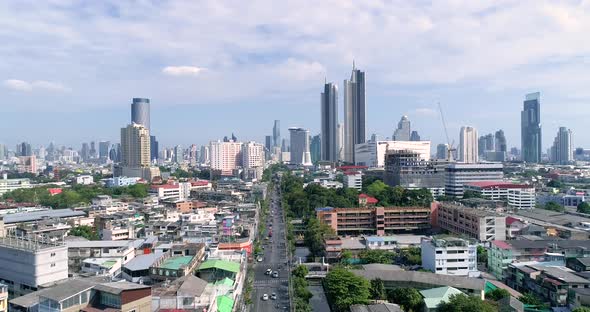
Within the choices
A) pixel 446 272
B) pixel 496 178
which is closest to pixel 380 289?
pixel 446 272

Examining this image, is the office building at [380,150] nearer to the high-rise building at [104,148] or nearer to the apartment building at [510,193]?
the apartment building at [510,193]

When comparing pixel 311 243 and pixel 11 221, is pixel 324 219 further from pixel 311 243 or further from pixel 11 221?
pixel 11 221

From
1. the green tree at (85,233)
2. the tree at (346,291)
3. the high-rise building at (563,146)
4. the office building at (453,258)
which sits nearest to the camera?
the tree at (346,291)

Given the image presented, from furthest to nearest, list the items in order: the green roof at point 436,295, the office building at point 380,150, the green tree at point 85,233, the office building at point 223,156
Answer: the office building at point 223,156 → the office building at point 380,150 → the green tree at point 85,233 → the green roof at point 436,295

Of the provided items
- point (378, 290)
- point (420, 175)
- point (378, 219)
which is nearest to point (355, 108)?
point (420, 175)

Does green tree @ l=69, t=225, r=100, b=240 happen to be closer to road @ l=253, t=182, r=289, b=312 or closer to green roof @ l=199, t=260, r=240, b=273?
road @ l=253, t=182, r=289, b=312

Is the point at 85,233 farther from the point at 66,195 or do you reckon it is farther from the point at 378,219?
the point at 66,195

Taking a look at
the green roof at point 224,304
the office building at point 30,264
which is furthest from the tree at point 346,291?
the office building at point 30,264
